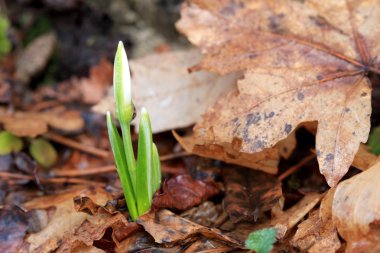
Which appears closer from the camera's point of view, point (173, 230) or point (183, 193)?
point (173, 230)

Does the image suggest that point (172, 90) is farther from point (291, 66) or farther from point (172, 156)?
point (291, 66)

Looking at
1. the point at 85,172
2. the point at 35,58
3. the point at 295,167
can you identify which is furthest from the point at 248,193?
the point at 35,58

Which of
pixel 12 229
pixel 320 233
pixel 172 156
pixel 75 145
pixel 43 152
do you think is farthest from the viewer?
pixel 75 145

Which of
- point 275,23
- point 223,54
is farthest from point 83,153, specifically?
point 275,23

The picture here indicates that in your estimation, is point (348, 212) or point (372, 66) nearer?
point (348, 212)

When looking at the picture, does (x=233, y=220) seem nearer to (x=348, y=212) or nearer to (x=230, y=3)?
(x=348, y=212)

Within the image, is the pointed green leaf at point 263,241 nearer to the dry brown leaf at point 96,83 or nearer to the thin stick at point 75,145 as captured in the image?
the thin stick at point 75,145

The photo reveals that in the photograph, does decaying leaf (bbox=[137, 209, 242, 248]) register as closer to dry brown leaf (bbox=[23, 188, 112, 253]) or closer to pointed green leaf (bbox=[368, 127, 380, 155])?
dry brown leaf (bbox=[23, 188, 112, 253])
